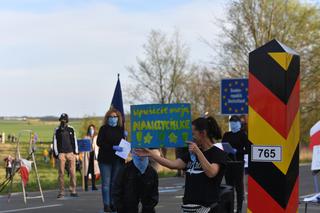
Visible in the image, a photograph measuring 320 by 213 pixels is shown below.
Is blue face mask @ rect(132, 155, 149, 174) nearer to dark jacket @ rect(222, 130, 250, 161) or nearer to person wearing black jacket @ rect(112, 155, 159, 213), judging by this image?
person wearing black jacket @ rect(112, 155, 159, 213)

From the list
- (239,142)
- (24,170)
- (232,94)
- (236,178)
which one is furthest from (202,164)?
(232,94)

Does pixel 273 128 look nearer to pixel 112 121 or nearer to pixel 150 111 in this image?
pixel 150 111

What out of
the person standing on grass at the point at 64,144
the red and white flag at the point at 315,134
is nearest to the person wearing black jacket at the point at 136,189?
the red and white flag at the point at 315,134

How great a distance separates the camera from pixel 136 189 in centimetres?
680

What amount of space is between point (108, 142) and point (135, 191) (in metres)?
5.24

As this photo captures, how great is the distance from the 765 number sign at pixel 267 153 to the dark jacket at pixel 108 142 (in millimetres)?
7549

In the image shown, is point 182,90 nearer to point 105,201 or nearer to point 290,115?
point 105,201

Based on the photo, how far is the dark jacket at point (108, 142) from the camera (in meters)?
12.0

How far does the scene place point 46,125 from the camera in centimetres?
4841

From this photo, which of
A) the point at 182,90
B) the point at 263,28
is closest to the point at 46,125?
the point at 182,90

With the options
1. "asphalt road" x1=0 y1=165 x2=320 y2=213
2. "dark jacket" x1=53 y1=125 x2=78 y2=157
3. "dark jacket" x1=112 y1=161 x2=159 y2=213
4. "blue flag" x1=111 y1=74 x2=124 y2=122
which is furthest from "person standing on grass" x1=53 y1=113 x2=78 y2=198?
"dark jacket" x1=112 y1=161 x2=159 y2=213

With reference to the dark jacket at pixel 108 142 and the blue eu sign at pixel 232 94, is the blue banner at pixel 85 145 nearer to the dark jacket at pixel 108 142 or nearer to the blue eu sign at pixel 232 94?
the blue eu sign at pixel 232 94

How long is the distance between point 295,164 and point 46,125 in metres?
44.8

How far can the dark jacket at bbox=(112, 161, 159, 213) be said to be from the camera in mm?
6770
